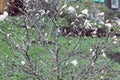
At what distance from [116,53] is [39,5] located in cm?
453

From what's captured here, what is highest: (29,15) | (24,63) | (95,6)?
(95,6)

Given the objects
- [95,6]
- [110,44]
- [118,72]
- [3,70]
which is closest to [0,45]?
[3,70]

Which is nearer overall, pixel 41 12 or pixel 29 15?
pixel 29 15

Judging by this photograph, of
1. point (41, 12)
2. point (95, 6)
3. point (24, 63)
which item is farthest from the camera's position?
point (95, 6)

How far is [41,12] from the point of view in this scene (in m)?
3.43

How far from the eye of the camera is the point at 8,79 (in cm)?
547

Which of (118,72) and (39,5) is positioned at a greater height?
(39,5)

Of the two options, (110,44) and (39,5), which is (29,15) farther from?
(110,44)

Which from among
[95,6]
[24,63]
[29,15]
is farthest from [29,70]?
[95,6]

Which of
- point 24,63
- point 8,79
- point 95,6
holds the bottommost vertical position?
point 8,79

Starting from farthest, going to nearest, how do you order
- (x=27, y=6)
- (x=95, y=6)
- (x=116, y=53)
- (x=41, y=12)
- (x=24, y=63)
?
(x=95, y=6)
(x=116, y=53)
(x=41, y=12)
(x=27, y=6)
(x=24, y=63)

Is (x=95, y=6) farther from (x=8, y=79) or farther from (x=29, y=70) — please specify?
(x=29, y=70)

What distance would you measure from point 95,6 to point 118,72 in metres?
5.48

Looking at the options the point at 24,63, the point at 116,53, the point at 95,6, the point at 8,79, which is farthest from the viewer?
the point at 95,6
